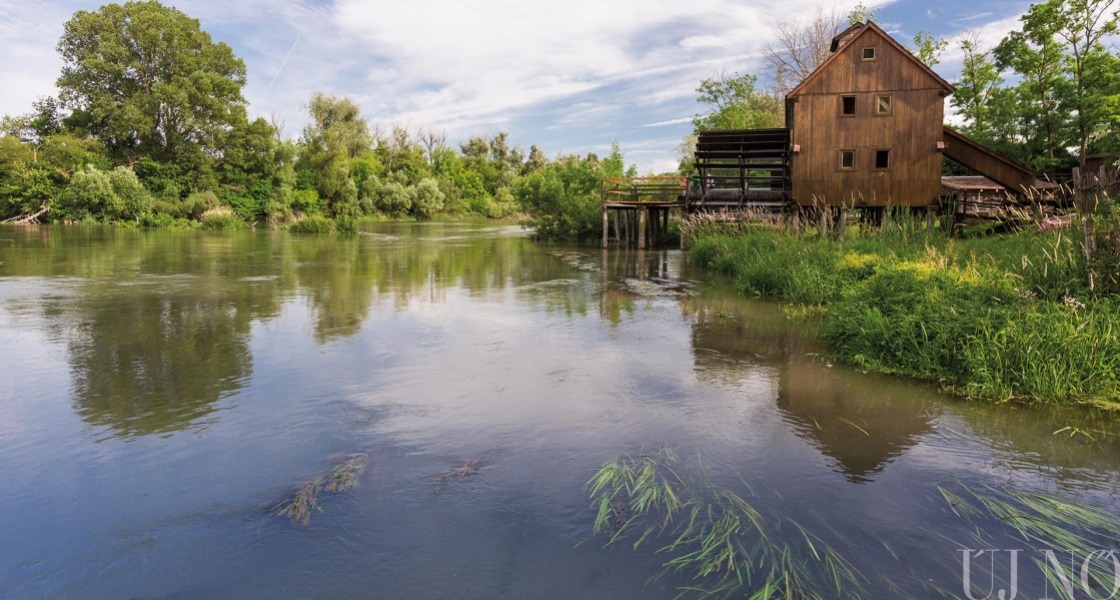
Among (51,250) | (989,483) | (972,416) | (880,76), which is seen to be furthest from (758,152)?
(51,250)

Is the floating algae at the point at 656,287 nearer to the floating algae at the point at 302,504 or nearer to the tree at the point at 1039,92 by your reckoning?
the floating algae at the point at 302,504

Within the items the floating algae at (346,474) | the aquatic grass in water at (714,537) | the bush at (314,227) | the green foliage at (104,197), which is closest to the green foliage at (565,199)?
the bush at (314,227)

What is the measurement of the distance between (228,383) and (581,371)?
4.35 meters

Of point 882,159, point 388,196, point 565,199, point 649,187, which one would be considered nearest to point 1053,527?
point 882,159

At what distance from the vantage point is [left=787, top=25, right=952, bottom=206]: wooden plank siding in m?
22.3

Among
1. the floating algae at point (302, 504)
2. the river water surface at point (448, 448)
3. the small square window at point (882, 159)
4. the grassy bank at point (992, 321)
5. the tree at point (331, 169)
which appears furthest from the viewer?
the tree at point (331, 169)

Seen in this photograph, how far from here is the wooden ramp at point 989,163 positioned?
22094 millimetres

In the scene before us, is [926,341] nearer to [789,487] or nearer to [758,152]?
[789,487]

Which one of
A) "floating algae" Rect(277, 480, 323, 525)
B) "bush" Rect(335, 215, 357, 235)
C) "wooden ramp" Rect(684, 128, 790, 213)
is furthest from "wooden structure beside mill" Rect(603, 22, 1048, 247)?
"bush" Rect(335, 215, 357, 235)

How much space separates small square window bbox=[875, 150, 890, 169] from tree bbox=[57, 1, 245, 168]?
49.6 m

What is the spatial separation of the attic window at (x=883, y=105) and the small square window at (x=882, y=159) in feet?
4.51

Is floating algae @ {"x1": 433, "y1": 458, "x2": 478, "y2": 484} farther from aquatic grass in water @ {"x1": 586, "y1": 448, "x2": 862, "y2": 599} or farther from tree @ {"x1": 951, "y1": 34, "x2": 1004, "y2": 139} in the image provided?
tree @ {"x1": 951, "y1": 34, "x2": 1004, "y2": 139}

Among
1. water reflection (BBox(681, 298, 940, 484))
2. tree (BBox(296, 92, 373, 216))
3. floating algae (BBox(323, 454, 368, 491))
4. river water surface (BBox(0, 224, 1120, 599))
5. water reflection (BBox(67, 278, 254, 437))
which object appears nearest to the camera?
river water surface (BBox(0, 224, 1120, 599))

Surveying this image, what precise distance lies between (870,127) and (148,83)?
5476 cm
